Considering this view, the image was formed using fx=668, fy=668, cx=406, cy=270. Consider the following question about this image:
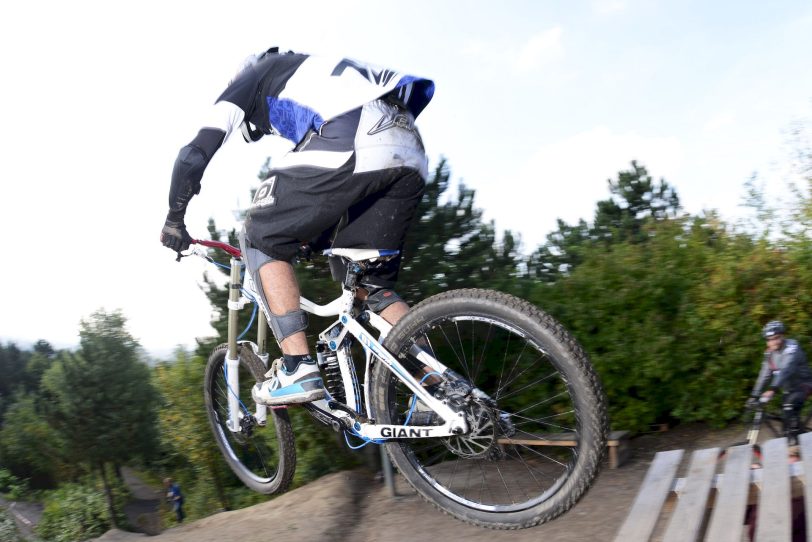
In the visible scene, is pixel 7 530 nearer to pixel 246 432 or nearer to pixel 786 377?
pixel 246 432

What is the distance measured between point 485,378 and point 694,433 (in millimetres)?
2985

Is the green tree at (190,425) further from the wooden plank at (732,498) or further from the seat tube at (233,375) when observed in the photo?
the wooden plank at (732,498)

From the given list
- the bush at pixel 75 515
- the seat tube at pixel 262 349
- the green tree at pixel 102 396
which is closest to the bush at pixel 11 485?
the bush at pixel 75 515

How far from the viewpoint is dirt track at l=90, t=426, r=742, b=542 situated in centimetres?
371

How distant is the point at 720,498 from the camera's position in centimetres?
333

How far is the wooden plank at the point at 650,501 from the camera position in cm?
304

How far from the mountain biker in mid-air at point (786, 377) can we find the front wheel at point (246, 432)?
495 centimetres

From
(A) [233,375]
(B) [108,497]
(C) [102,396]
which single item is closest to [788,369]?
(A) [233,375]

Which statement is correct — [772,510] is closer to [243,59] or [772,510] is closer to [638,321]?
[243,59]

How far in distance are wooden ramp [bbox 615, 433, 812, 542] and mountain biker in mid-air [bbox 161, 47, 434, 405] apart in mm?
1584

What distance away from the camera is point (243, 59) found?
10.7ft

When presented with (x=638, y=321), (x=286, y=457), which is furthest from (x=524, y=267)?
(x=286, y=457)

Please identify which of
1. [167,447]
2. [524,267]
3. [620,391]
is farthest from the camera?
[167,447]

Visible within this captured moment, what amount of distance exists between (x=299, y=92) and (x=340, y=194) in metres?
0.52
